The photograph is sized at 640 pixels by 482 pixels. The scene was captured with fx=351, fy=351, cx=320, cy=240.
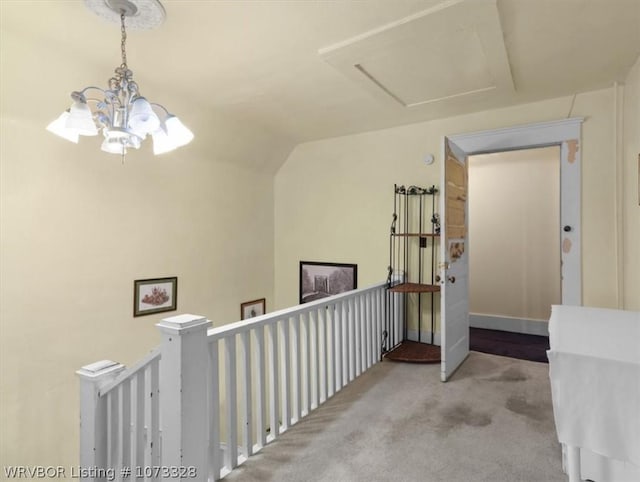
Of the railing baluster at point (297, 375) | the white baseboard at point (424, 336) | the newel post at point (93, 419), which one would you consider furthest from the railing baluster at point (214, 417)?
the white baseboard at point (424, 336)

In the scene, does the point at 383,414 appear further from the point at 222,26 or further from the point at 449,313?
the point at 222,26

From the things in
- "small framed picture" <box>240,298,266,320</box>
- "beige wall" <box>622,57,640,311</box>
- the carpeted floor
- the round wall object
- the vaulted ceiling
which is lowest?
the carpeted floor

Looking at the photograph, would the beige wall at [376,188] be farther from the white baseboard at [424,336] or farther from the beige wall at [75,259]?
the beige wall at [75,259]

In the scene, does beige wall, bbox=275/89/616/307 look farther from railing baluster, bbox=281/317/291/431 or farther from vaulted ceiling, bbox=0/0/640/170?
railing baluster, bbox=281/317/291/431

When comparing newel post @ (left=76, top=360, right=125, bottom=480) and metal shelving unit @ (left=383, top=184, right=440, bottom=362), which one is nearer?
newel post @ (left=76, top=360, right=125, bottom=480)

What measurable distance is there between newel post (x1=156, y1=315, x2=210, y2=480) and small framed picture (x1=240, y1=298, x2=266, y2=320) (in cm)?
295

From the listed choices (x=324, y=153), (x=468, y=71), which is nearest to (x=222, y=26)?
(x=468, y=71)

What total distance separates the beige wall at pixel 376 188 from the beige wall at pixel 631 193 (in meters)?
0.18

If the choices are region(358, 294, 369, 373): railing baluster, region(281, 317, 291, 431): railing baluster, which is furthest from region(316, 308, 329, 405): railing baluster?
region(358, 294, 369, 373): railing baluster

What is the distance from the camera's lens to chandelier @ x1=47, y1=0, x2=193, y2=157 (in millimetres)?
1791

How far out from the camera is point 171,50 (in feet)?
7.68

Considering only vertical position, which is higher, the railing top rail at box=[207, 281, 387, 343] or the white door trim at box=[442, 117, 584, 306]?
the white door trim at box=[442, 117, 584, 306]

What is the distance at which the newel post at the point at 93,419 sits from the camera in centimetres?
175

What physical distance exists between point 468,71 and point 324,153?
2228 mm
